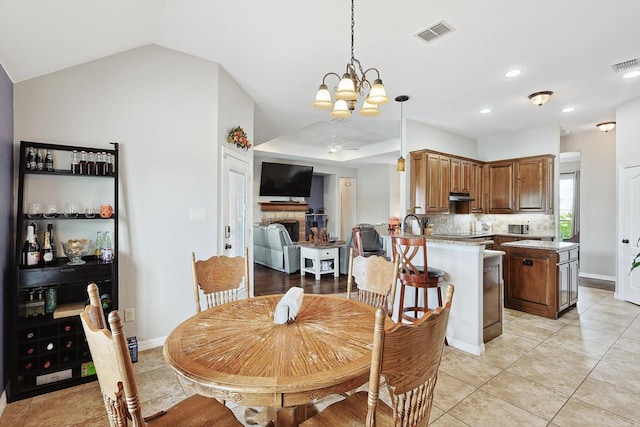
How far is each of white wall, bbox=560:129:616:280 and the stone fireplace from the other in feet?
21.6

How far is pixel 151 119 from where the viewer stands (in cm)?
300

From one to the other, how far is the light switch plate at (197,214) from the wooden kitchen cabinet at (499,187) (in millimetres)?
5533

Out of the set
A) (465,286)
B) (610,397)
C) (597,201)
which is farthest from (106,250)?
(597,201)

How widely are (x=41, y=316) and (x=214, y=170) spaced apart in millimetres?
1861

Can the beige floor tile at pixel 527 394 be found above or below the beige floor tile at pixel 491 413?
above

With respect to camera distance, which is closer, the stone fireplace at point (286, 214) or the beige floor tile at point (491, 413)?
the beige floor tile at point (491, 413)

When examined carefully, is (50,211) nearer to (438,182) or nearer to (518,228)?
(438,182)

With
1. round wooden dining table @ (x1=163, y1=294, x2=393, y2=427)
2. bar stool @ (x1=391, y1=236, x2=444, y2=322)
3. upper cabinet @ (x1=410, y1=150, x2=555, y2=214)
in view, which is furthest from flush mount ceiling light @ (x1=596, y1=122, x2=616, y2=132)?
round wooden dining table @ (x1=163, y1=294, x2=393, y2=427)

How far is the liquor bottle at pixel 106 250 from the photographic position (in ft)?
8.65

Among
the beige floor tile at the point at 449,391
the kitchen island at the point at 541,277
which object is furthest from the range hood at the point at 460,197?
the beige floor tile at the point at 449,391

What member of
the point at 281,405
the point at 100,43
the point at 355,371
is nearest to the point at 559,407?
the point at 355,371

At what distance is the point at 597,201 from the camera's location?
6238 mm

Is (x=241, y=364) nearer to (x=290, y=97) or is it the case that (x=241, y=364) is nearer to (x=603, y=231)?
(x=290, y=97)

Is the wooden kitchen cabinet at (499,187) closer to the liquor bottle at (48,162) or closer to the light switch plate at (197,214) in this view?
the light switch plate at (197,214)
